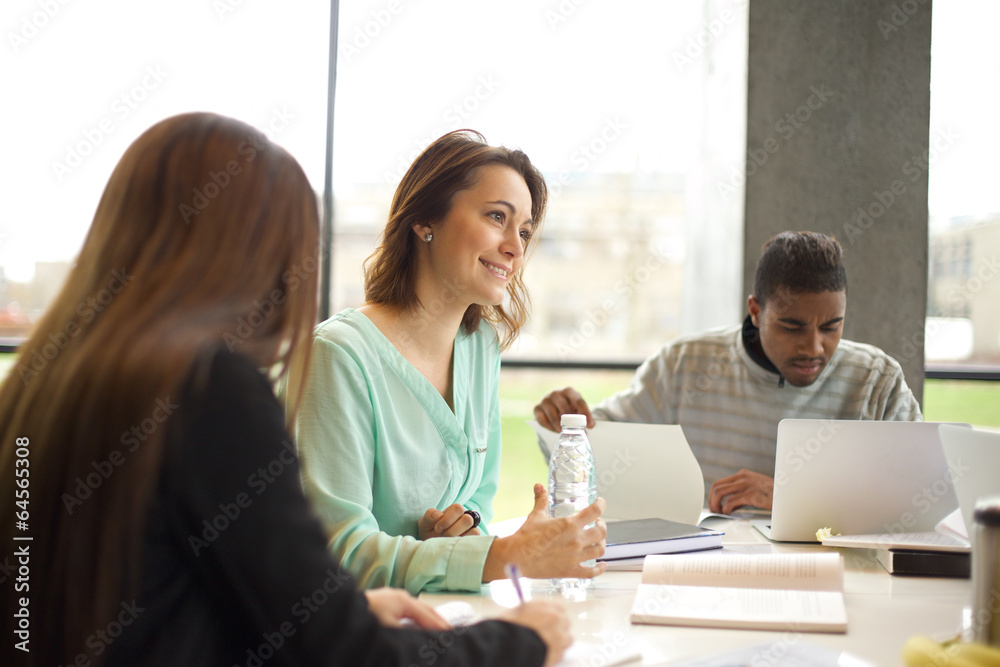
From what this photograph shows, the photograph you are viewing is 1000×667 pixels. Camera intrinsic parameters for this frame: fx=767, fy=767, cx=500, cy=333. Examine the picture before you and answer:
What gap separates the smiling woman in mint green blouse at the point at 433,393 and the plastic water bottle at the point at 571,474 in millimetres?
165

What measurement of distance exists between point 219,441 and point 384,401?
0.75 metres

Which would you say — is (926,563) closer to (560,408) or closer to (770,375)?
(560,408)

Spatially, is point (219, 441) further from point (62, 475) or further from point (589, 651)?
point (589, 651)

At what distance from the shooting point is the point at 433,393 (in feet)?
5.00

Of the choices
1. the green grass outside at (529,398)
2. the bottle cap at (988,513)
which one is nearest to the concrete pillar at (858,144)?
the bottle cap at (988,513)

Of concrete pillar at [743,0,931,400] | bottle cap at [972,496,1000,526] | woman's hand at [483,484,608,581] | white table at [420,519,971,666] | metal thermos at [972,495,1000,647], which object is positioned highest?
concrete pillar at [743,0,931,400]

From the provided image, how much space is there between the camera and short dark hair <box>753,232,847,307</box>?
1.92 meters

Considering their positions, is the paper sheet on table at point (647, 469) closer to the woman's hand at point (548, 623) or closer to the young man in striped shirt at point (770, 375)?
the young man in striped shirt at point (770, 375)

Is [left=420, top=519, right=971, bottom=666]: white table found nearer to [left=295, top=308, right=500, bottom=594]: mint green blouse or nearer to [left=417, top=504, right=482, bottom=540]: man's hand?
[left=295, top=308, right=500, bottom=594]: mint green blouse

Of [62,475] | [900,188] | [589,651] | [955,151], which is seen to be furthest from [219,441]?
[955,151]

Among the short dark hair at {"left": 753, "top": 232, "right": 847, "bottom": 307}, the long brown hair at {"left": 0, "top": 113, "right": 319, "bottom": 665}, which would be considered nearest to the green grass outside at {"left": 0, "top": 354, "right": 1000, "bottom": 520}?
the short dark hair at {"left": 753, "top": 232, "right": 847, "bottom": 307}

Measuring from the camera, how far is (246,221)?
2.57 ft

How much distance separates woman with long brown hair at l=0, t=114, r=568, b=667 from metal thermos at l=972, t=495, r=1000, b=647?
539 mm

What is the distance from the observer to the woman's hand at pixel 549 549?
115 cm
